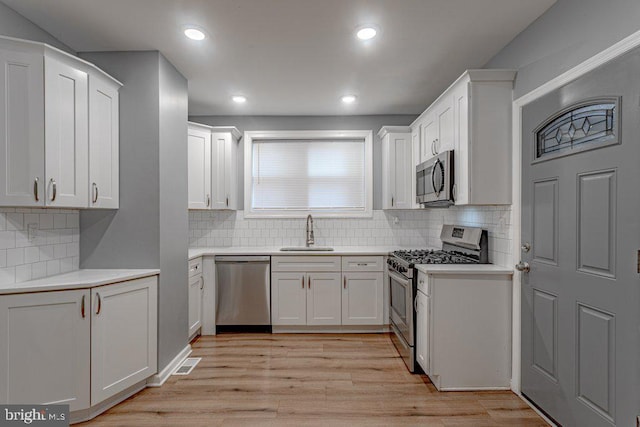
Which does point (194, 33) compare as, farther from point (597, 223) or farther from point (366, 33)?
point (597, 223)

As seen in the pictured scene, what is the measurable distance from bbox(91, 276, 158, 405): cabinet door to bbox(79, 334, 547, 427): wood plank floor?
0.62 ft

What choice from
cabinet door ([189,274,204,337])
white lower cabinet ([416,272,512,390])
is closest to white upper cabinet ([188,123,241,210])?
cabinet door ([189,274,204,337])

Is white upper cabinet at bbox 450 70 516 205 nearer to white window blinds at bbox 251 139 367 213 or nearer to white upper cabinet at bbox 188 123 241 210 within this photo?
white window blinds at bbox 251 139 367 213

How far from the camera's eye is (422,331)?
106 inches

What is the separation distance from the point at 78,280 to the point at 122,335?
18.9 inches

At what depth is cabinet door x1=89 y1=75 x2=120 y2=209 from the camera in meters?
2.38

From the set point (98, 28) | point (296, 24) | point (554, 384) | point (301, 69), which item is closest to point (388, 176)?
point (301, 69)

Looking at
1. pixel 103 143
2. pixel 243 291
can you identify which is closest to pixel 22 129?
pixel 103 143

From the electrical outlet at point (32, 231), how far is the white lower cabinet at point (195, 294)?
1.34 m

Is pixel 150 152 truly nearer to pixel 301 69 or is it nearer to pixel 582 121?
pixel 301 69

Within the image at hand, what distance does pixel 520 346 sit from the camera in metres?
2.43

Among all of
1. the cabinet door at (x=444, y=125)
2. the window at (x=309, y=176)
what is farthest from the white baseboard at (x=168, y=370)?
the cabinet door at (x=444, y=125)

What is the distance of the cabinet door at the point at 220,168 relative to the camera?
4027 mm

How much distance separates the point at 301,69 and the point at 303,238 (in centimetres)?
213
